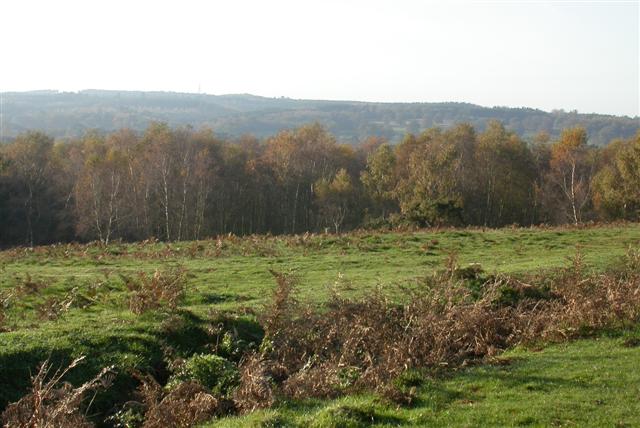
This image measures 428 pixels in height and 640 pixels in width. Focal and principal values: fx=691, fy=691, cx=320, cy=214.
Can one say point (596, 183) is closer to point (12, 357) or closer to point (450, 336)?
point (450, 336)

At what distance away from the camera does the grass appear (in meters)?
9.77

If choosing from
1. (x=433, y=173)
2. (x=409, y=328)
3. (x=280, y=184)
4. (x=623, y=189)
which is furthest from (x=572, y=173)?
(x=409, y=328)

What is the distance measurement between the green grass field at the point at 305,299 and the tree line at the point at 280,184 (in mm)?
26448

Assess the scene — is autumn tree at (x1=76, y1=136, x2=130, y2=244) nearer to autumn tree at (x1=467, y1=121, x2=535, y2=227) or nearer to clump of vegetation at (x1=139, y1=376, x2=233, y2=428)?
autumn tree at (x1=467, y1=121, x2=535, y2=227)

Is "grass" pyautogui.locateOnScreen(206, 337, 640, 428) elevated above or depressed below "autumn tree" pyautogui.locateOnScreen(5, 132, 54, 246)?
above

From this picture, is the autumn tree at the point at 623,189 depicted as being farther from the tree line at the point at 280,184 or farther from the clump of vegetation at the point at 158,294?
the clump of vegetation at the point at 158,294

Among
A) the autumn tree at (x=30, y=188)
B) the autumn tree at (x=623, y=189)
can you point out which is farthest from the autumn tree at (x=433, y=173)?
the autumn tree at (x=30, y=188)

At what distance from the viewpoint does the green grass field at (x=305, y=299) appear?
34.8ft

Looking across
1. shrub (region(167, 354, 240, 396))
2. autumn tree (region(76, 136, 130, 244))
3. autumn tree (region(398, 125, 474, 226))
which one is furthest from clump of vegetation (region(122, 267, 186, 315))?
autumn tree (region(398, 125, 474, 226))

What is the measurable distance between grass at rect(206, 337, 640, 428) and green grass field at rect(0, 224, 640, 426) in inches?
1.2

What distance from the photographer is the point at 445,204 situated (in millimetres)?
46250

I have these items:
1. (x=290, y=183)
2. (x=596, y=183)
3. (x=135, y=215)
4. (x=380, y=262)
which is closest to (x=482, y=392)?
(x=380, y=262)

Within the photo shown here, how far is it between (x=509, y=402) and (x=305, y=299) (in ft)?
28.8

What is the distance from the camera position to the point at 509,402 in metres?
10.6
